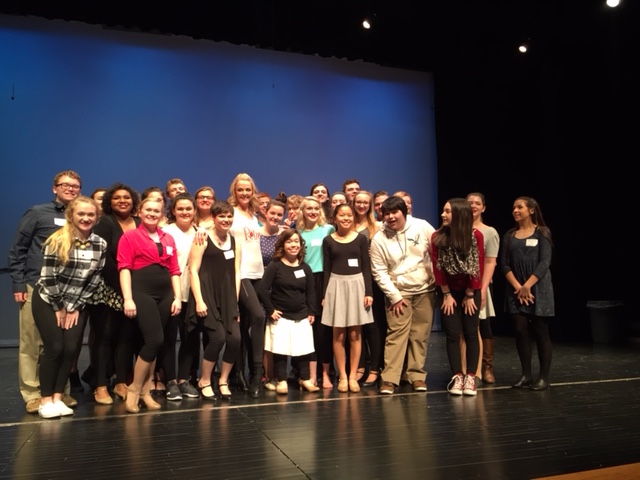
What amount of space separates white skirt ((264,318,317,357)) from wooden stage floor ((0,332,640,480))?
0.95 ft

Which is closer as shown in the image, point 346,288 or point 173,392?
point 173,392

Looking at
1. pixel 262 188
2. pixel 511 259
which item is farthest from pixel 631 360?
pixel 262 188

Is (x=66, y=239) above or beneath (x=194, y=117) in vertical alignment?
beneath

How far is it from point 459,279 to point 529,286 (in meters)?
0.48

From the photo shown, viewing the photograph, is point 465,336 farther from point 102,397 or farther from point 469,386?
point 102,397

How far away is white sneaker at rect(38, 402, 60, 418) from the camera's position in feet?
10.3

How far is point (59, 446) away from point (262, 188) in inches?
184

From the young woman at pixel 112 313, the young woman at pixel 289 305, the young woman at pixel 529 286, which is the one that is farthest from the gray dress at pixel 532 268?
the young woman at pixel 112 313

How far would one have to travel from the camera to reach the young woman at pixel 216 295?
3641mm

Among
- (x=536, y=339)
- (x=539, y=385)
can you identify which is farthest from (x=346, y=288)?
(x=539, y=385)

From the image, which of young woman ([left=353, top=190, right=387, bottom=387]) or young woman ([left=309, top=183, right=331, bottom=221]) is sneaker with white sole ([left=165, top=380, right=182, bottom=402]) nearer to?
young woman ([left=353, top=190, right=387, bottom=387])

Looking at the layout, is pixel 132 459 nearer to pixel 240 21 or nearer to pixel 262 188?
pixel 262 188

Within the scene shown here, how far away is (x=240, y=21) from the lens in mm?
6520

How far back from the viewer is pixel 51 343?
10.2 ft
